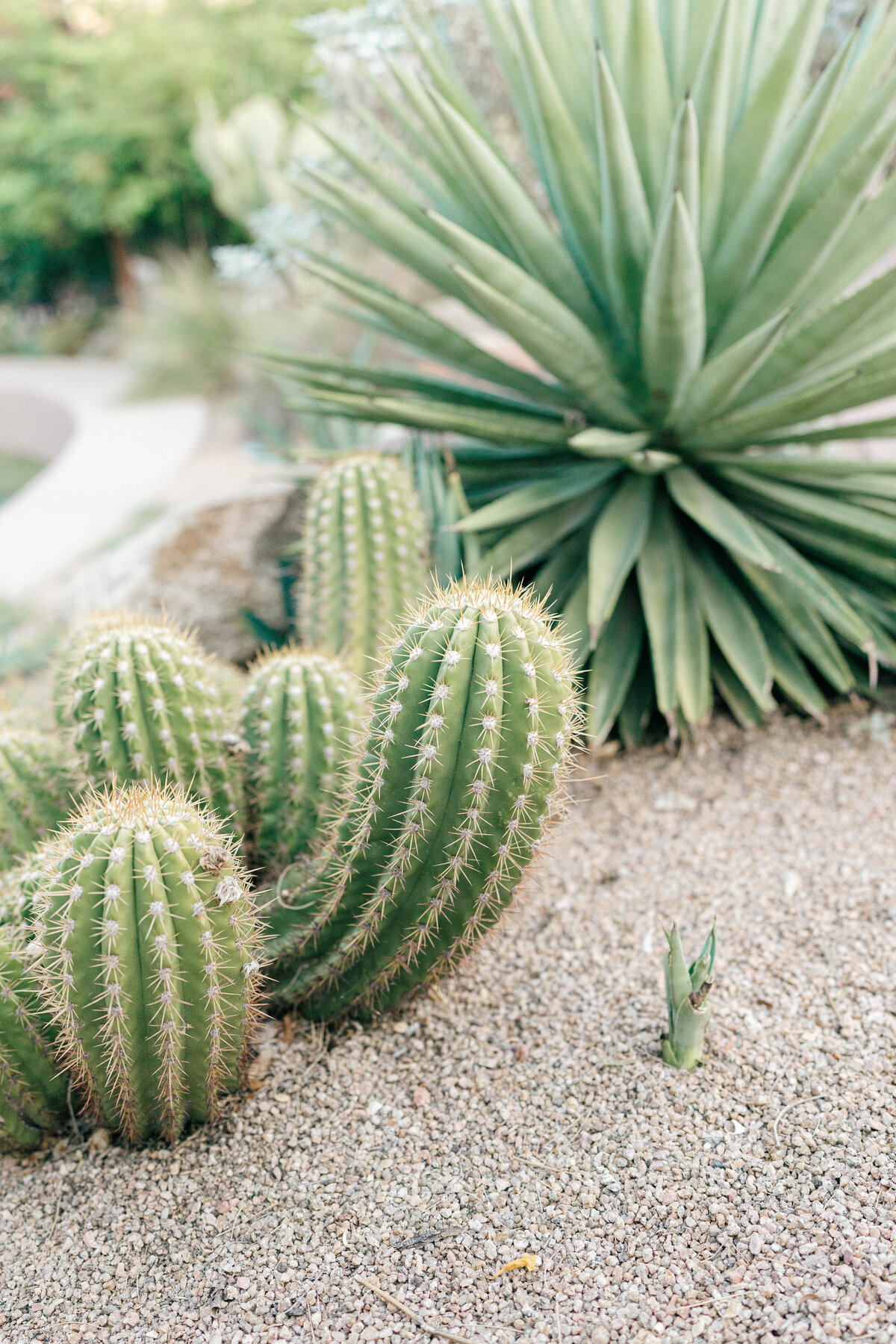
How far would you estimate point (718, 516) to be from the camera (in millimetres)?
2590

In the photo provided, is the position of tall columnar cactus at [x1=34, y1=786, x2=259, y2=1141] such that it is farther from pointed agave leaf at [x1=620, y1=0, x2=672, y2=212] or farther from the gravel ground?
pointed agave leaf at [x1=620, y1=0, x2=672, y2=212]

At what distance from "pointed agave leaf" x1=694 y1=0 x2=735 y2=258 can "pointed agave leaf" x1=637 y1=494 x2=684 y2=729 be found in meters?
0.76

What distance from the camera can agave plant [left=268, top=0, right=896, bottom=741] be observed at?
97.8 inches

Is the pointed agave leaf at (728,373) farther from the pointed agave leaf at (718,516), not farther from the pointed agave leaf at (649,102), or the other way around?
the pointed agave leaf at (649,102)

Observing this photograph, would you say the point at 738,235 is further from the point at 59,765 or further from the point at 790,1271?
the point at 790,1271

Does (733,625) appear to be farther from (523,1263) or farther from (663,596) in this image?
(523,1263)

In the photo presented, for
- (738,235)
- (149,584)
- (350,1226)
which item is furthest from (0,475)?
(350,1226)

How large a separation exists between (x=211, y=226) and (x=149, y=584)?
11898 mm

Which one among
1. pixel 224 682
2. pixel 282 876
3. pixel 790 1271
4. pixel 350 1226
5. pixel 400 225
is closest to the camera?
pixel 790 1271

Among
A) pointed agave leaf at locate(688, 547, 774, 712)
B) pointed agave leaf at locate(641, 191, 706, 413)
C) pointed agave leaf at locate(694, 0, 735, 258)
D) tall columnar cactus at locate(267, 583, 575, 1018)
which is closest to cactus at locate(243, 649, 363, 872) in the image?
tall columnar cactus at locate(267, 583, 575, 1018)

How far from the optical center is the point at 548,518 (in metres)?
2.91

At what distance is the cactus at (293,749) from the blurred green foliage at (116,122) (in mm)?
12822

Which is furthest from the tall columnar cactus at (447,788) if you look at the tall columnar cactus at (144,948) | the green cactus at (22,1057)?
the green cactus at (22,1057)

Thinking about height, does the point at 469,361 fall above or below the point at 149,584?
above
